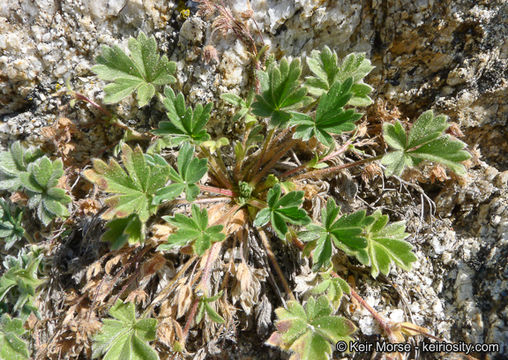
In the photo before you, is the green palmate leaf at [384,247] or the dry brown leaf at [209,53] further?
the dry brown leaf at [209,53]

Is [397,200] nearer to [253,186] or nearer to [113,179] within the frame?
[253,186]

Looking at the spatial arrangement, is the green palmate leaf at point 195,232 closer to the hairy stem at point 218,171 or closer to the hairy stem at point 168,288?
the hairy stem at point 168,288

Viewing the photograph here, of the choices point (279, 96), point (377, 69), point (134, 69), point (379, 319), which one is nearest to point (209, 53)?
point (134, 69)

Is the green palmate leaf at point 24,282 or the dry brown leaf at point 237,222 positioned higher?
the dry brown leaf at point 237,222

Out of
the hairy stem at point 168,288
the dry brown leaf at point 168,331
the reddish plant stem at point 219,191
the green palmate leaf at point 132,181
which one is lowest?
the dry brown leaf at point 168,331

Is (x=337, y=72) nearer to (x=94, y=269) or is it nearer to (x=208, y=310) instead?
(x=208, y=310)

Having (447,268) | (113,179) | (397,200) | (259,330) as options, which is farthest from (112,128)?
(447,268)

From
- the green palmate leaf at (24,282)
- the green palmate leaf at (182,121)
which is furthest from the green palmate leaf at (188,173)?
the green palmate leaf at (24,282)
